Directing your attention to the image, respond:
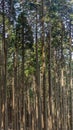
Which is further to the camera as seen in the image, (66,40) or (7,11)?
(66,40)

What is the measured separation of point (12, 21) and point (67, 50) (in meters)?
9.07

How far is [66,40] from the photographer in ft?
83.8

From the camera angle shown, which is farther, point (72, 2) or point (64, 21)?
point (64, 21)

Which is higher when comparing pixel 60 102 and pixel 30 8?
pixel 30 8

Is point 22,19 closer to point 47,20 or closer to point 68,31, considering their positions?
point 47,20

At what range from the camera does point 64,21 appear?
2398 centimetres

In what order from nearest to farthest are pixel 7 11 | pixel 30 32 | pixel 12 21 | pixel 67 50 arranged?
pixel 7 11, pixel 12 21, pixel 30 32, pixel 67 50

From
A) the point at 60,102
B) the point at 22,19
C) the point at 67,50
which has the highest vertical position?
the point at 22,19

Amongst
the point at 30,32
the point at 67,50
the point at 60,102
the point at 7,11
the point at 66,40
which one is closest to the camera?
the point at 7,11

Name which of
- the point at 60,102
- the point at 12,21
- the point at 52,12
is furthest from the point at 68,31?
the point at 60,102

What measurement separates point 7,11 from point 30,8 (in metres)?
2.37

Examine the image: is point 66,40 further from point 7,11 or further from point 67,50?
point 7,11

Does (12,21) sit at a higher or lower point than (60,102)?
higher

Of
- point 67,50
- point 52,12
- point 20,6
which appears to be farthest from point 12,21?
point 67,50
